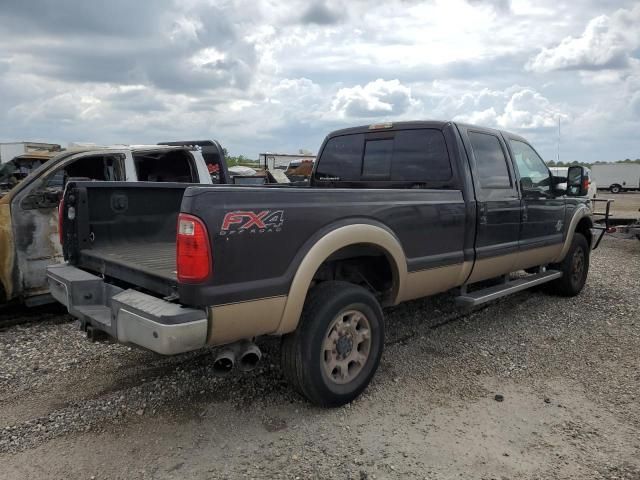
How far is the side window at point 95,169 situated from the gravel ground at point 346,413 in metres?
1.92

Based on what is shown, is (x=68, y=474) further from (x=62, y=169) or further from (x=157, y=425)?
(x=62, y=169)

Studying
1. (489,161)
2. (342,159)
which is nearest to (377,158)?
(342,159)

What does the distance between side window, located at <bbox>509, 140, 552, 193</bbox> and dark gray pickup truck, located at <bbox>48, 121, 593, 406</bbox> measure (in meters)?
0.03

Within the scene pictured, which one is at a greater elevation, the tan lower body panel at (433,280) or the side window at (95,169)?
the side window at (95,169)

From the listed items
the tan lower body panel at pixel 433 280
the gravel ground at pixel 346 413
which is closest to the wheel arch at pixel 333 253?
the tan lower body panel at pixel 433 280

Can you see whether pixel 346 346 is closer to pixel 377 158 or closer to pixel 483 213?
pixel 483 213

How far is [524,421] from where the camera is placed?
3566mm

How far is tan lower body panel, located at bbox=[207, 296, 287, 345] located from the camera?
9.45 feet

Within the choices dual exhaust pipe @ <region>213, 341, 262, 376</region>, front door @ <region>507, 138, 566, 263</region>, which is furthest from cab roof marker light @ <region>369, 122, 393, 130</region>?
dual exhaust pipe @ <region>213, 341, 262, 376</region>

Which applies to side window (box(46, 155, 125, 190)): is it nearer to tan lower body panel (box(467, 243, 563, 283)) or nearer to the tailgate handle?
the tailgate handle

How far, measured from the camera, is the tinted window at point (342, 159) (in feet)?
17.7

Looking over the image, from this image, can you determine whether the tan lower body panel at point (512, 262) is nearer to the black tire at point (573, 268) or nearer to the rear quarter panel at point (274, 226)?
the black tire at point (573, 268)

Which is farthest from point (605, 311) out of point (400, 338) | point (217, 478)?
point (217, 478)

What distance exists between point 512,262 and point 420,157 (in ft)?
5.00
